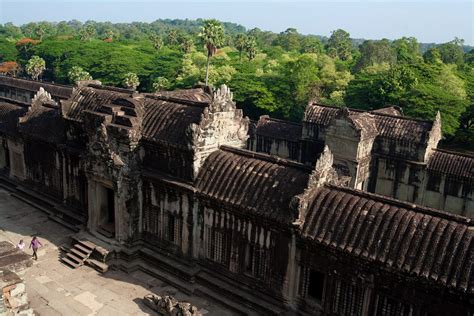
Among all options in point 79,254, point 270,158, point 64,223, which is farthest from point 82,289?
point 270,158

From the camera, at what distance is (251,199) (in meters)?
19.8

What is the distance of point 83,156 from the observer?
25.5 meters

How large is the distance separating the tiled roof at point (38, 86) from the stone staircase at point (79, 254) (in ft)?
111

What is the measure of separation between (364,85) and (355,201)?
164 ft

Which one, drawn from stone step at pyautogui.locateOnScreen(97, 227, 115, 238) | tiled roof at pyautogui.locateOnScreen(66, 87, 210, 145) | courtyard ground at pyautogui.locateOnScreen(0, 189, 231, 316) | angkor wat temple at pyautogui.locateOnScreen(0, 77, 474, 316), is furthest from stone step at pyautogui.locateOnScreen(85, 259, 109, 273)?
tiled roof at pyautogui.locateOnScreen(66, 87, 210, 145)

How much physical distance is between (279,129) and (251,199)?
2261 centimetres

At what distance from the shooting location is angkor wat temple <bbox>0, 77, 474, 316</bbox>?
16.2m

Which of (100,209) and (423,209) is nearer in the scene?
(423,209)

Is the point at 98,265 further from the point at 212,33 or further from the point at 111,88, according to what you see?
the point at 212,33

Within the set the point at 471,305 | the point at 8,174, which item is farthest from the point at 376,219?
the point at 8,174

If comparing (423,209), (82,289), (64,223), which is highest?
(423,209)

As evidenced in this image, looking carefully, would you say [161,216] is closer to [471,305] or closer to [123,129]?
[123,129]

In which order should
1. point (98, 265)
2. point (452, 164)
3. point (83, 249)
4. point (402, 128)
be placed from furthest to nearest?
point (402, 128) < point (452, 164) < point (83, 249) < point (98, 265)

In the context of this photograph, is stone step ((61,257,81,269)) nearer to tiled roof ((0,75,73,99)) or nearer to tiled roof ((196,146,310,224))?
tiled roof ((196,146,310,224))
